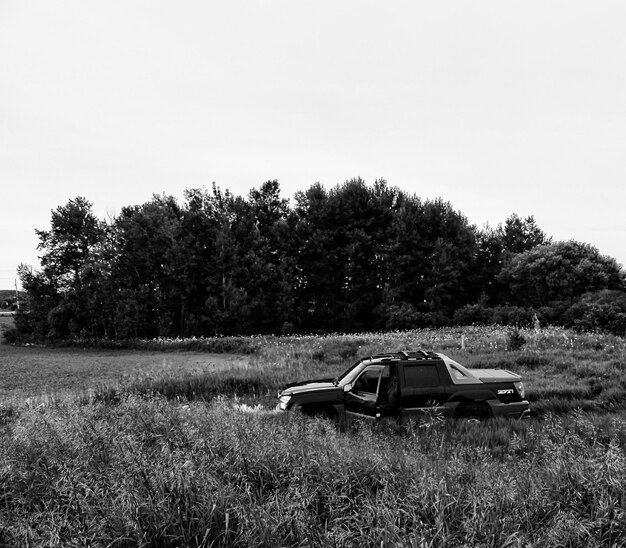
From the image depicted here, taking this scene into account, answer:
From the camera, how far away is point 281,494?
4160mm

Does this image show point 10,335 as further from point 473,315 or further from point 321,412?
point 473,315

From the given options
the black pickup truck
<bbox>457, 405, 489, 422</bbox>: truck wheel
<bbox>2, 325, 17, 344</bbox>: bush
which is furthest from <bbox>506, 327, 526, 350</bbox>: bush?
<bbox>2, 325, 17, 344</bbox>: bush

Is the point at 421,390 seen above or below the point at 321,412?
above

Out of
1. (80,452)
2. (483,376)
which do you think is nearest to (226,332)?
(483,376)

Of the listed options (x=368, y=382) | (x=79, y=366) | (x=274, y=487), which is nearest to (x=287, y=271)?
(x=79, y=366)

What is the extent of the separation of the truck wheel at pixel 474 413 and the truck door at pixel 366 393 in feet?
4.94

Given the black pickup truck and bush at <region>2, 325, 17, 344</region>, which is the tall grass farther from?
bush at <region>2, 325, 17, 344</region>

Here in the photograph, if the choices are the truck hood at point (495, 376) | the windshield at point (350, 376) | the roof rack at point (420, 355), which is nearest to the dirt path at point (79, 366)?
the windshield at point (350, 376)

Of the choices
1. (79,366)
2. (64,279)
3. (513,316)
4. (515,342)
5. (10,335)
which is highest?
(64,279)

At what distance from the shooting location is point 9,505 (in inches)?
171

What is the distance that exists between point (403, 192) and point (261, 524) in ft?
143

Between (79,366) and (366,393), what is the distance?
55.5 ft

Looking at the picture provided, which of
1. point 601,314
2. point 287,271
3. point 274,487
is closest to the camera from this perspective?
point 274,487

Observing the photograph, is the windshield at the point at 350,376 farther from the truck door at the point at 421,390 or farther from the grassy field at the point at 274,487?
the grassy field at the point at 274,487
